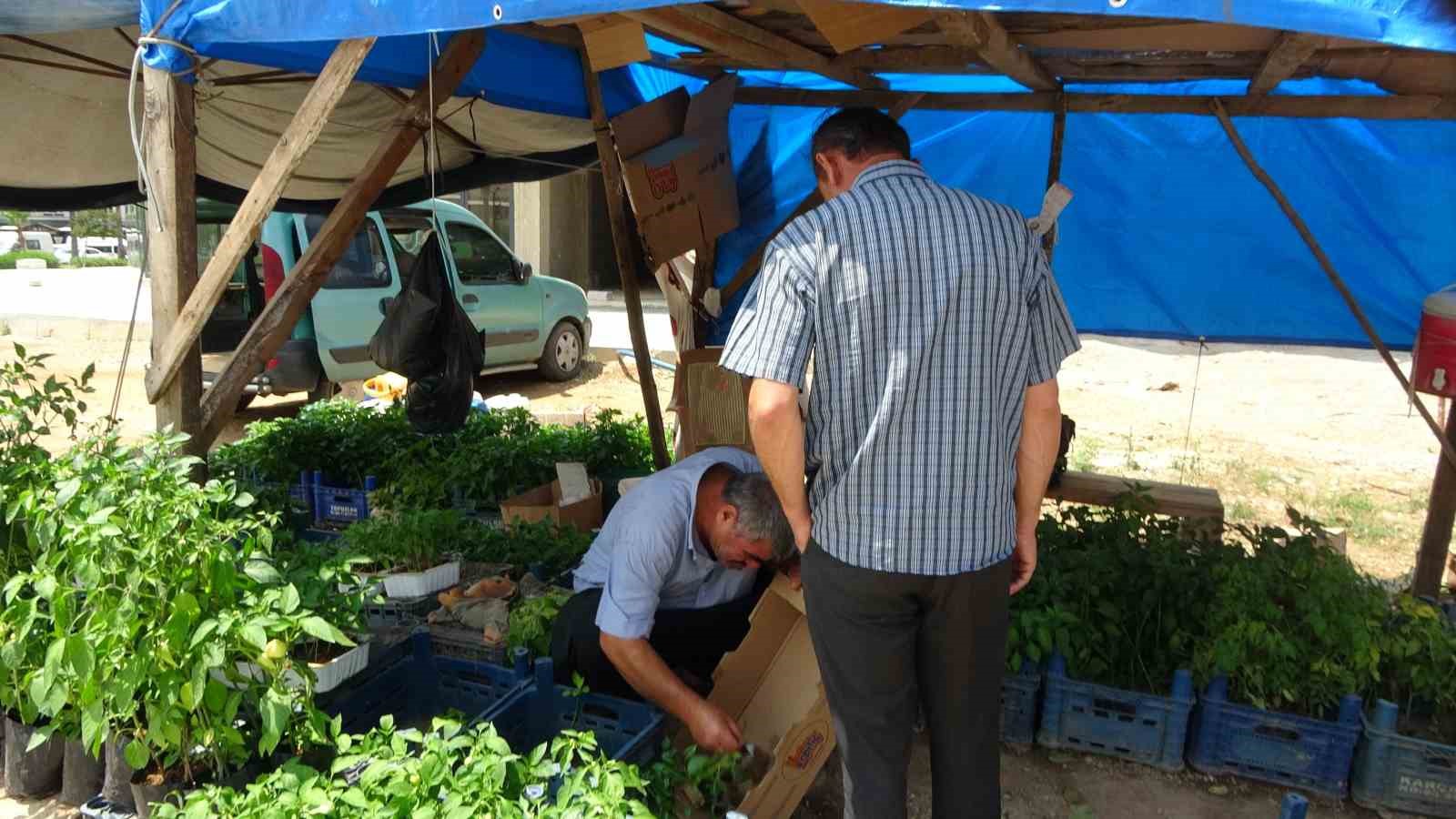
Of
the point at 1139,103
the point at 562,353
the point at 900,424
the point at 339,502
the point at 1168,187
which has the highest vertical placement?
the point at 1139,103

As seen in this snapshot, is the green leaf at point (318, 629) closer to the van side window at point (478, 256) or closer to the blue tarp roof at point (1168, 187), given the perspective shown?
the blue tarp roof at point (1168, 187)

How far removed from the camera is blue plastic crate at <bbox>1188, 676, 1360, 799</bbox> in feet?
10.2

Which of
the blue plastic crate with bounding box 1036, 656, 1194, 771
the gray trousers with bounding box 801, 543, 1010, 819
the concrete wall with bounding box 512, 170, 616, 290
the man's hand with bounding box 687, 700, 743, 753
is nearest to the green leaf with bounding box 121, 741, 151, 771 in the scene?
the man's hand with bounding box 687, 700, 743, 753

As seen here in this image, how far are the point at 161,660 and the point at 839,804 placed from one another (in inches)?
78.2

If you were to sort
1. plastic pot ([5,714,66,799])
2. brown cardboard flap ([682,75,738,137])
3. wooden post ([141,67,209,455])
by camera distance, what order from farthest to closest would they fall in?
brown cardboard flap ([682,75,738,137]), wooden post ([141,67,209,455]), plastic pot ([5,714,66,799])

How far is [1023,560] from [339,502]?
13.0 ft

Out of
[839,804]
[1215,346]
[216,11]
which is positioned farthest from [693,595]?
[1215,346]

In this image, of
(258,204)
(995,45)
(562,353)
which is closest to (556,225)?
(562,353)

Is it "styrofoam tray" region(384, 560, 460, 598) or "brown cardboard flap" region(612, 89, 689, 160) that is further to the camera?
"brown cardboard flap" region(612, 89, 689, 160)

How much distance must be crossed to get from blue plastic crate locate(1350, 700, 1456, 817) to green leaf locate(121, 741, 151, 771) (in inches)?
134

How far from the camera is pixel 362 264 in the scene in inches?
345

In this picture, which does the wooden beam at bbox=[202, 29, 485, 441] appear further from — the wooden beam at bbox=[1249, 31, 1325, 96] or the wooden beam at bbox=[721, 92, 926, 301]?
Result: the wooden beam at bbox=[1249, 31, 1325, 96]

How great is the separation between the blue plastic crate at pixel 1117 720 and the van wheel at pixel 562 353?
815cm

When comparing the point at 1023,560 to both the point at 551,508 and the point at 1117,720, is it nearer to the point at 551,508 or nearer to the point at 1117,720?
the point at 1117,720
